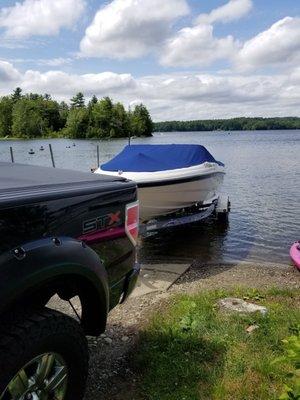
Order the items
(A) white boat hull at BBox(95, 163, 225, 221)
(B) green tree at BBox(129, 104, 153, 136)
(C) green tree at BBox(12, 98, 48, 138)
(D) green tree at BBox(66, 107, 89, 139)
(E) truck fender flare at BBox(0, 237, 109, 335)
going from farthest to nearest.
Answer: (B) green tree at BBox(129, 104, 153, 136) < (C) green tree at BBox(12, 98, 48, 138) < (D) green tree at BBox(66, 107, 89, 139) < (A) white boat hull at BBox(95, 163, 225, 221) < (E) truck fender flare at BBox(0, 237, 109, 335)

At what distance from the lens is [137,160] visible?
32.5 ft

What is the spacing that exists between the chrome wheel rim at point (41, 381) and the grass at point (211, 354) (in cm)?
105

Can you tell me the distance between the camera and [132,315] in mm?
5309

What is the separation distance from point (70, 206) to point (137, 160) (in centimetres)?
728

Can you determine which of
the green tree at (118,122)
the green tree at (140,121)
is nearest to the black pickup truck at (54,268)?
the green tree at (118,122)

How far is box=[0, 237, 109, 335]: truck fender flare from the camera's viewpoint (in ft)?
7.34

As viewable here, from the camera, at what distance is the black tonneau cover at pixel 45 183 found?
2.48 m

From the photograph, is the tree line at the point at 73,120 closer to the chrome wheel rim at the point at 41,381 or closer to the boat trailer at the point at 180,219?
the boat trailer at the point at 180,219

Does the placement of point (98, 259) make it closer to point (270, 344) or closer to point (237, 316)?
point (270, 344)

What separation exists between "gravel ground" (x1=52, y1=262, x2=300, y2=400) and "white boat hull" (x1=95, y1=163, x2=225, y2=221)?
1.61 metres

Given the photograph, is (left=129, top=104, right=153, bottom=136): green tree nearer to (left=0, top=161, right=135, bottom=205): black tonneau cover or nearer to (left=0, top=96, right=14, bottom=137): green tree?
(left=0, top=96, right=14, bottom=137): green tree

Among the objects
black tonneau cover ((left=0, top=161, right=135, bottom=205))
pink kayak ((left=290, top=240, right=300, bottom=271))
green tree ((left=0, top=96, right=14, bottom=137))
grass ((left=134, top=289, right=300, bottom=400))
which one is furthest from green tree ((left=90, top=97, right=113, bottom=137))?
black tonneau cover ((left=0, top=161, right=135, bottom=205))

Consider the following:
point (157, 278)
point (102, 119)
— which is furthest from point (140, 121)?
point (157, 278)

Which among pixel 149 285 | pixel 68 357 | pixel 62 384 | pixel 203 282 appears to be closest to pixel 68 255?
pixel 68 357
